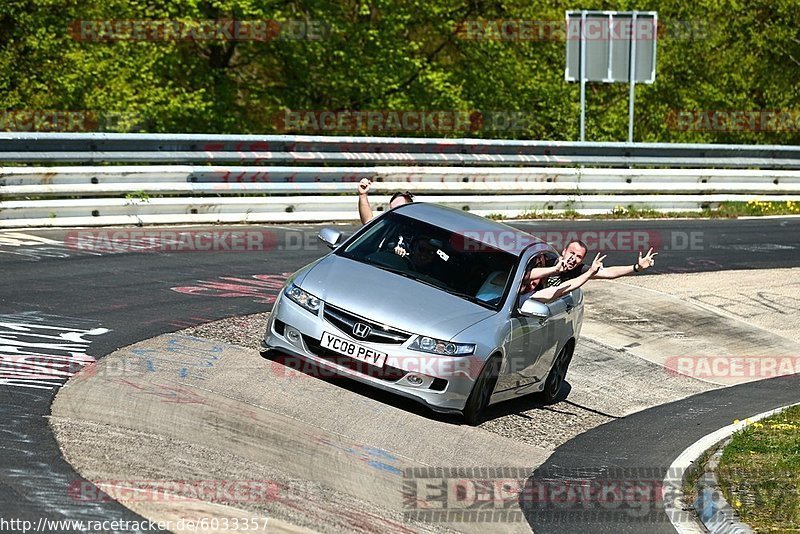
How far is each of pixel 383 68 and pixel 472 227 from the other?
78.3 feet

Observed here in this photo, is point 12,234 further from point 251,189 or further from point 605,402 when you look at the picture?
point 605,402

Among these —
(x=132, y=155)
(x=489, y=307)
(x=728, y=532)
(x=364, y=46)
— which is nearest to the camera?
(x=728, y=532)

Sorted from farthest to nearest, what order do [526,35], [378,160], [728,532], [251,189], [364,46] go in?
[526,35] < [364,46] < [378,160] < [251,189] < [728,532]

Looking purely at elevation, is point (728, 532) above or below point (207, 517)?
below

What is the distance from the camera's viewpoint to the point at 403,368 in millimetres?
9312

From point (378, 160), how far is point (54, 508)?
13610 millimetres

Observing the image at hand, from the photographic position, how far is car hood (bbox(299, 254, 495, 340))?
940 centimetres

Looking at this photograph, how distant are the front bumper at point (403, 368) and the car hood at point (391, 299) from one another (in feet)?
0.59

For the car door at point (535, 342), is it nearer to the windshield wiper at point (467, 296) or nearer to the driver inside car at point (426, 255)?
the windshield wiper at point (467, 296)

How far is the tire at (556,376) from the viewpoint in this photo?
11078 millimetres

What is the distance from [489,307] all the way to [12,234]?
752 centimetres

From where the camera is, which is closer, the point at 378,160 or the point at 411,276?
the point at 411,276

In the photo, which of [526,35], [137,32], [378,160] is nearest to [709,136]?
[526,35]

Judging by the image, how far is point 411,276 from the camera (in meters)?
10.2
